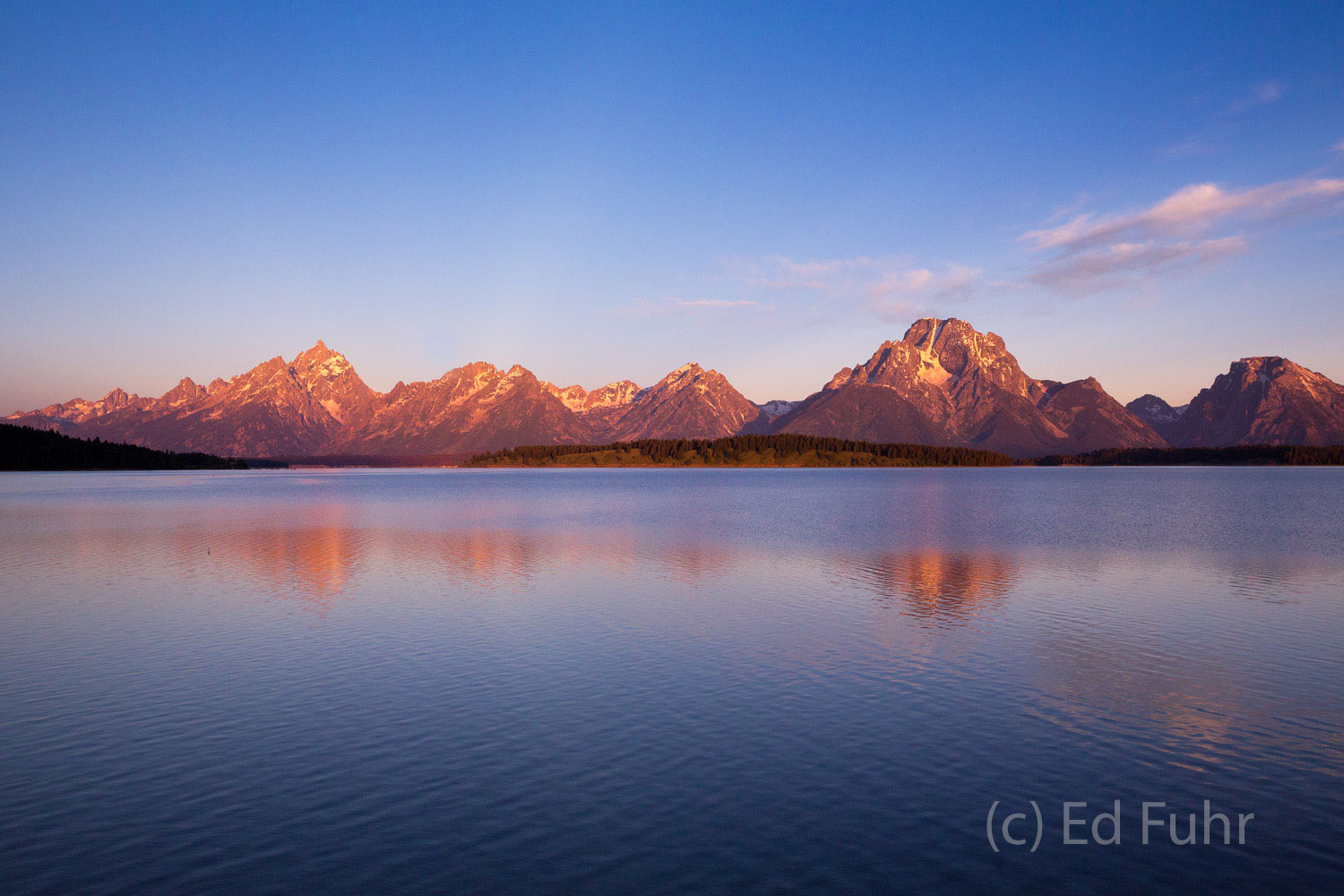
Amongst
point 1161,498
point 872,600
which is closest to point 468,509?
point 872,600

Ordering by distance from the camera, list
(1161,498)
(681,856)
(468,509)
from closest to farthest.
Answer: (681,856) < (468,509) < (1161,498)

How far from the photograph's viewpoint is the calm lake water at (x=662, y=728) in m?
15.3

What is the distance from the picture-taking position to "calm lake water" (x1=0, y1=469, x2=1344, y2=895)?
50.2ft

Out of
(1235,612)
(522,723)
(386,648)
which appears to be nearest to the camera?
(522,723)

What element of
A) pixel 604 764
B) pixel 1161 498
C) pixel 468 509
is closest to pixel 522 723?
pixel 604 764

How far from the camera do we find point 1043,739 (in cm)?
2203

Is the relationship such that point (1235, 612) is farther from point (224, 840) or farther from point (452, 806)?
point (224, 840)

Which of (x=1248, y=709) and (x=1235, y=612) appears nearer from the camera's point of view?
(x=1248, y=709)

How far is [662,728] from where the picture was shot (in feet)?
75.5

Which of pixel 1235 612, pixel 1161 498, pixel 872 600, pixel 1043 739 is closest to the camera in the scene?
pixel 1043 739

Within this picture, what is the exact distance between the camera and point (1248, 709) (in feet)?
79.9

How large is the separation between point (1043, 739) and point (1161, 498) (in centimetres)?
14923

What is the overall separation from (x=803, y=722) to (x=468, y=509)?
111 metres

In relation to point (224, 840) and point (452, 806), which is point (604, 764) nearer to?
point (452, 806)
